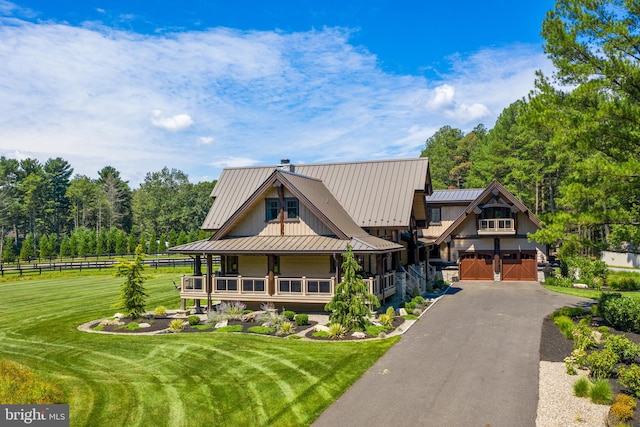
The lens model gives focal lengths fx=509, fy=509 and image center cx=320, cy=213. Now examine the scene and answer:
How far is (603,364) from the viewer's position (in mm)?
14133

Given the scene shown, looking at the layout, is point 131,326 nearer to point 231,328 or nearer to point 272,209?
point 231,328

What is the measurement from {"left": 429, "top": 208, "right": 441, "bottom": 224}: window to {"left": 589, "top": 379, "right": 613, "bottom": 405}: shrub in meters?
31.8

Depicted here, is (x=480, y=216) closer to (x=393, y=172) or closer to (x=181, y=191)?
(x=393, y=172)

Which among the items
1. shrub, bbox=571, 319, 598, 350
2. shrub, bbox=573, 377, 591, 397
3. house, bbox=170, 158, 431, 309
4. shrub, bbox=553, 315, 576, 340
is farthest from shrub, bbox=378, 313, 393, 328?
shrub, bbox=573, 377, 591, 397

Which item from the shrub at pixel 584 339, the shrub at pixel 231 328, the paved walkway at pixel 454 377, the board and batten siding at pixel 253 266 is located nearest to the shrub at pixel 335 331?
the paved walkway at pixel 454 377

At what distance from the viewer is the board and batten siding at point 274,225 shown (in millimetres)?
25828

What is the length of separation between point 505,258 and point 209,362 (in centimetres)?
2866

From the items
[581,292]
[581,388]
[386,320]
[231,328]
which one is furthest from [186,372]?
[581,292]

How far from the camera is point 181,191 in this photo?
3723 inches

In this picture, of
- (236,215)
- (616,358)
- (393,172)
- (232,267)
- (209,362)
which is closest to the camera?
(616,358)

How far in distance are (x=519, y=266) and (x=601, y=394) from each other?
27.5 m

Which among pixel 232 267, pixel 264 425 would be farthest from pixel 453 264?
pixel 264 425

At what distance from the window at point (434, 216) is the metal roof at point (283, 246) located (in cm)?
1831

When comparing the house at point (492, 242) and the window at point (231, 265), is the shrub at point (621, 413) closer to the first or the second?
the window at point (231, 265)
